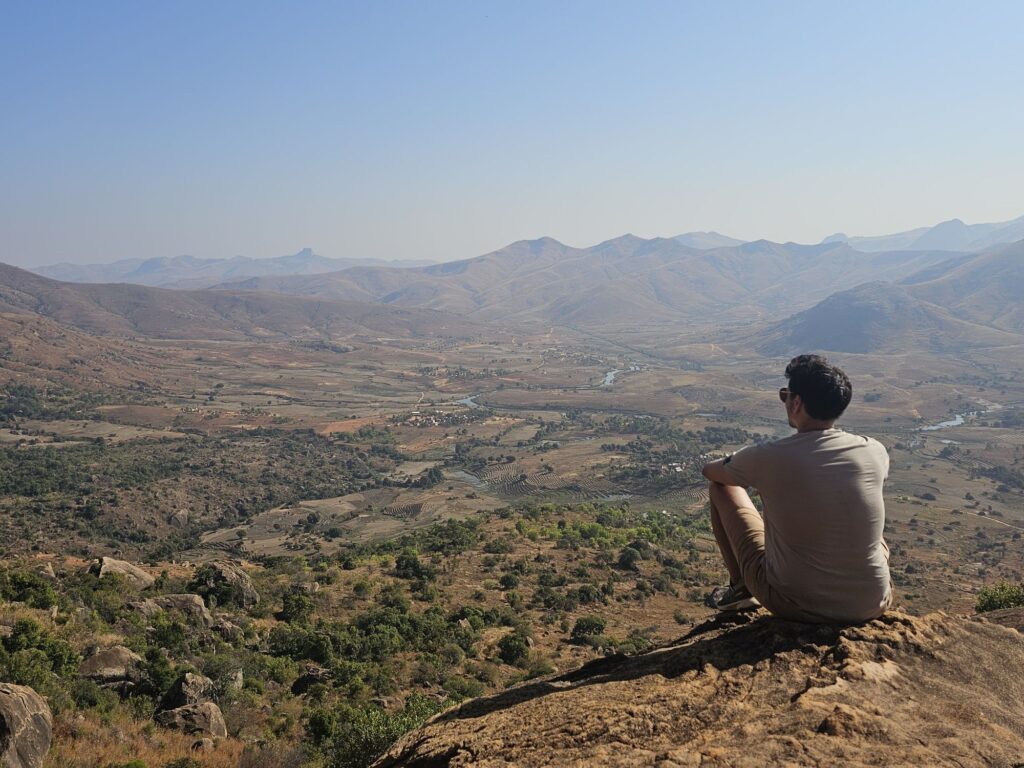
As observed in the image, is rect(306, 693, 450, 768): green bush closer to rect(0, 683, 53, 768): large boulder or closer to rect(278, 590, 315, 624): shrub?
rect(0, 683, 53, 768): large boulder

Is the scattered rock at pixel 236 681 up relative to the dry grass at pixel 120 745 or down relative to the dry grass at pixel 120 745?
down

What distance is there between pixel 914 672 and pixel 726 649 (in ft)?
3.88

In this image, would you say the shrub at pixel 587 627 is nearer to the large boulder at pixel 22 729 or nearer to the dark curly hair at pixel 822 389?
the large boulder at pixel 22 729

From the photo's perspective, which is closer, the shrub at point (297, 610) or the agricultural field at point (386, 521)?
the agricultural field at point (386, 521)

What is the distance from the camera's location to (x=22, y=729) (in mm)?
8234

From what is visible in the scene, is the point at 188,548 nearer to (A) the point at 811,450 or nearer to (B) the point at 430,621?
(B) the point at 430,621

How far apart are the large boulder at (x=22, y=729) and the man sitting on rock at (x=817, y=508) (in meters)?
9.50

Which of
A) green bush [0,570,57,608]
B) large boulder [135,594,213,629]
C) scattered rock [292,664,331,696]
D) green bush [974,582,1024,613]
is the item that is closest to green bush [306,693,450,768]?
scattered rock [292,664,331,696]

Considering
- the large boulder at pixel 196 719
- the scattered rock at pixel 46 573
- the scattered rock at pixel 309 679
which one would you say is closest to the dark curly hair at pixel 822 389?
the large boulder at pixel 196 719

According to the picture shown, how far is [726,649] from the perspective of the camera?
14.8 feet

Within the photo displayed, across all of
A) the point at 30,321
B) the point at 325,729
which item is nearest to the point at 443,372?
the point at 30,321

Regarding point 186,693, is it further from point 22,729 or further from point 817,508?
point 817,508

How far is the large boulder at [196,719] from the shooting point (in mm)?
12133

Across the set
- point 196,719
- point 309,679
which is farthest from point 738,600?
point 309,679
